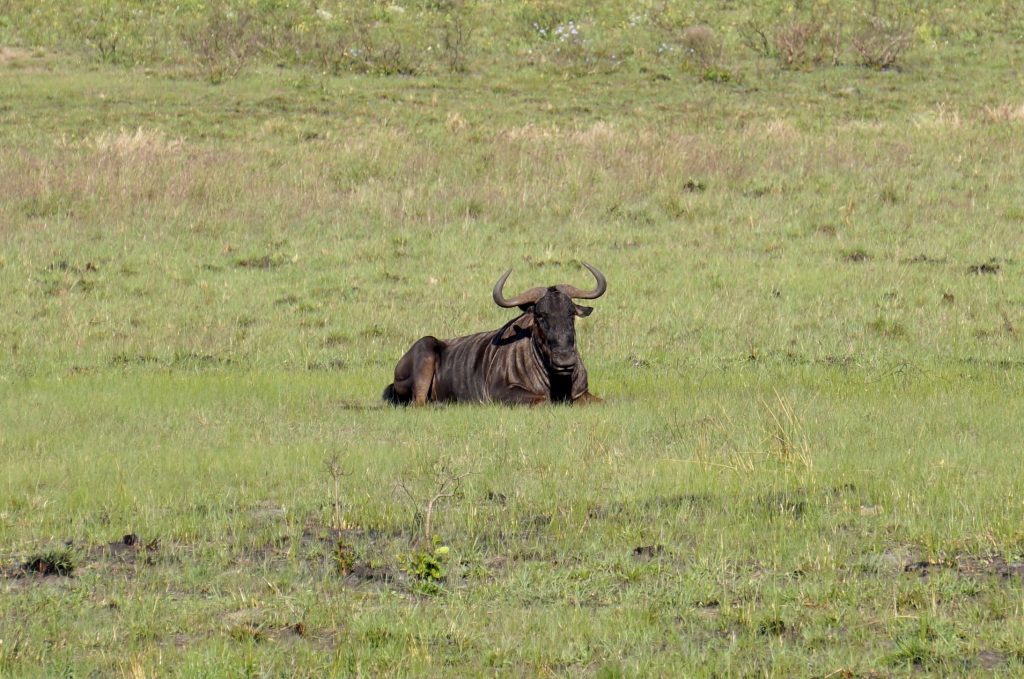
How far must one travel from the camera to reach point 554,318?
1430cm

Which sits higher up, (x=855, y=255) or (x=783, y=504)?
(x=855, y=255)

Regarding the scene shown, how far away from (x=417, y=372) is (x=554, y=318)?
145cm

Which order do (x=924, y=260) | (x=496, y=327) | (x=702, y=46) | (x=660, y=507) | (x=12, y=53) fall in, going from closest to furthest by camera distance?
(x=660, y=507) → (x=496, y=327) → (x=924, y=260) → (x=12, y=53) → (x=702, y=46)

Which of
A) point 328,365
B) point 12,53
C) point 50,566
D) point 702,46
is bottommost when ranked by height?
point 328,365

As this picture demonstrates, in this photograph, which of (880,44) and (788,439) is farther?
(880,44)

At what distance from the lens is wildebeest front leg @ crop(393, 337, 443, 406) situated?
47.7 ft

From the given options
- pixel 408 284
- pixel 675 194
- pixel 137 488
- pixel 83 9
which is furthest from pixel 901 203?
pixel 83 9

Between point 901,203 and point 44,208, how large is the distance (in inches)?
494

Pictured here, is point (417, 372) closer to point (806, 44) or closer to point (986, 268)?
point (986, 268)

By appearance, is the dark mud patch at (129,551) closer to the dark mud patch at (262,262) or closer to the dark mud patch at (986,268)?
the dark mud patch at (262,262)

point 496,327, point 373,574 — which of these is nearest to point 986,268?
point 496,327

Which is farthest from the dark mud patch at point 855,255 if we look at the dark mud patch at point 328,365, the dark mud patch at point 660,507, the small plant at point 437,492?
the dark mud patch at point 660,507

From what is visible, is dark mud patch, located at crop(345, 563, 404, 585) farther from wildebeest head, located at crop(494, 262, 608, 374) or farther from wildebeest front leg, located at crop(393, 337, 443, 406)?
wildebeest front leg, located at crop(393, 337, 443, 406)

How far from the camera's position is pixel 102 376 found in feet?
→ 48.9
